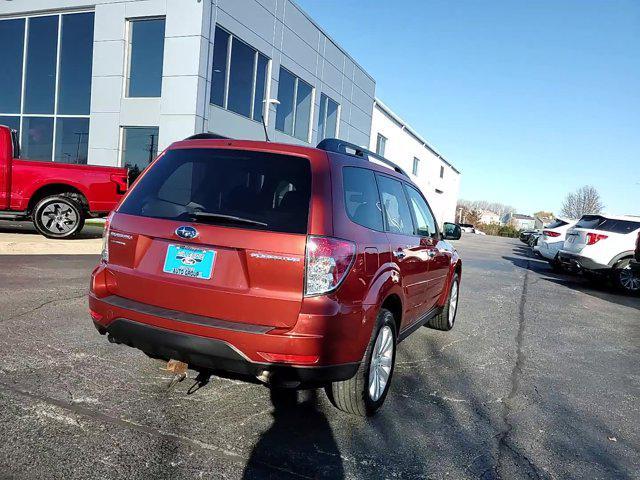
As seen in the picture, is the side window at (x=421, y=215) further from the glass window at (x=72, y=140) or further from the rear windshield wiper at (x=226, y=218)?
the glass window at (x=72, y=140)

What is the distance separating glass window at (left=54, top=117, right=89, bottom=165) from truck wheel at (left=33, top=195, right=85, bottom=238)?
17.9 feet

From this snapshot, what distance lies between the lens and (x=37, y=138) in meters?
16.3

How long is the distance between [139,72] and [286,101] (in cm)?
583

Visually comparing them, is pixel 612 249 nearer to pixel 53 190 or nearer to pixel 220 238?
pixel 220 238

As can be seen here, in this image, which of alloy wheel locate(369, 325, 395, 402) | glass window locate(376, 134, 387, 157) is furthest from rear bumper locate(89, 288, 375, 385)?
Result: glass window locate(376, 134, 387, 157)

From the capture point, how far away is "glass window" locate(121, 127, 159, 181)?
1473cm

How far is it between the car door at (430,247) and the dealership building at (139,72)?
10470 millimetres

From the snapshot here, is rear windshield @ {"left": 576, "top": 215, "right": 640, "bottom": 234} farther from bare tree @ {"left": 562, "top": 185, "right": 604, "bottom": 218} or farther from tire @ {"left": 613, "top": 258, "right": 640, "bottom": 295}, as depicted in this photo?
bare tree @ {"left": 562, "top": 185, "right": 604, "bottom": 218}

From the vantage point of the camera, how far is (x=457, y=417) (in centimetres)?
354

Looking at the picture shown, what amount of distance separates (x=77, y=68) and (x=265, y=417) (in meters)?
16.0

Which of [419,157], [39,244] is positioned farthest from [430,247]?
[419,157]

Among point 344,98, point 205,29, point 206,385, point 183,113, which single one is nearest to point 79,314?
point 206,385

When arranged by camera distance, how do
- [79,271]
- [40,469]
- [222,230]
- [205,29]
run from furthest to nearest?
[205,29] → [79,271] → [222,230] → [40,469]

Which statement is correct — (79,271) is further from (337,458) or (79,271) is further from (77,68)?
(77,68)
